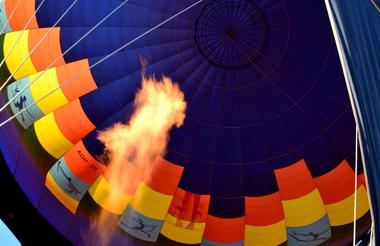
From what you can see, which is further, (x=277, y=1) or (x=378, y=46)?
(x=277, y=1)

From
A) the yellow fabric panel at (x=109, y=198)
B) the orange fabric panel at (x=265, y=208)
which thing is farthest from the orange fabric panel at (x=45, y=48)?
the orange fabric panel at (x=265, y=208)

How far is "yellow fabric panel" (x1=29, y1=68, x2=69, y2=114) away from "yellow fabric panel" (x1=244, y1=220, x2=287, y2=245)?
3071 mm

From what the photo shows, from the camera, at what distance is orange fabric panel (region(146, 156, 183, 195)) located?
25.7ft

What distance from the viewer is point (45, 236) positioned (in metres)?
8.30

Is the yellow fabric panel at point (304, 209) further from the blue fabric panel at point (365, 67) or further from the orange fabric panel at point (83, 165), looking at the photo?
the blue fabric panel at point (365, 67)

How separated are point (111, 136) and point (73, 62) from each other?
1.11m

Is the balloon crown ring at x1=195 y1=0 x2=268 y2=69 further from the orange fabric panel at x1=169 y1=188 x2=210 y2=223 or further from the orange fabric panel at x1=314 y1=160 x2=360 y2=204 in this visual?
the orange fabric panel at x1=169 y1=188 x2=210 y2=223

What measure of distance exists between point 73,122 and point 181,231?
209 centimetres

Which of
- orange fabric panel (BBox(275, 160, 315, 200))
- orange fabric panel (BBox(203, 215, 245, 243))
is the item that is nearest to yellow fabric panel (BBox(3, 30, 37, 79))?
orange fabric panel (BBox(203, 215, 245, 243))

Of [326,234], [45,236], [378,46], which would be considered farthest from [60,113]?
[378,46]

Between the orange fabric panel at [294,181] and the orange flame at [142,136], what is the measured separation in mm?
1530

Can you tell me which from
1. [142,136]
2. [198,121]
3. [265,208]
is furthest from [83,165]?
[265,208]

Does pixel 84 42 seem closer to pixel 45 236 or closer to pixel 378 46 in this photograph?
pixel 45 236

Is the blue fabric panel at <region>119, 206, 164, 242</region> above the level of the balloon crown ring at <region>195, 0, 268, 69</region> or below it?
below
